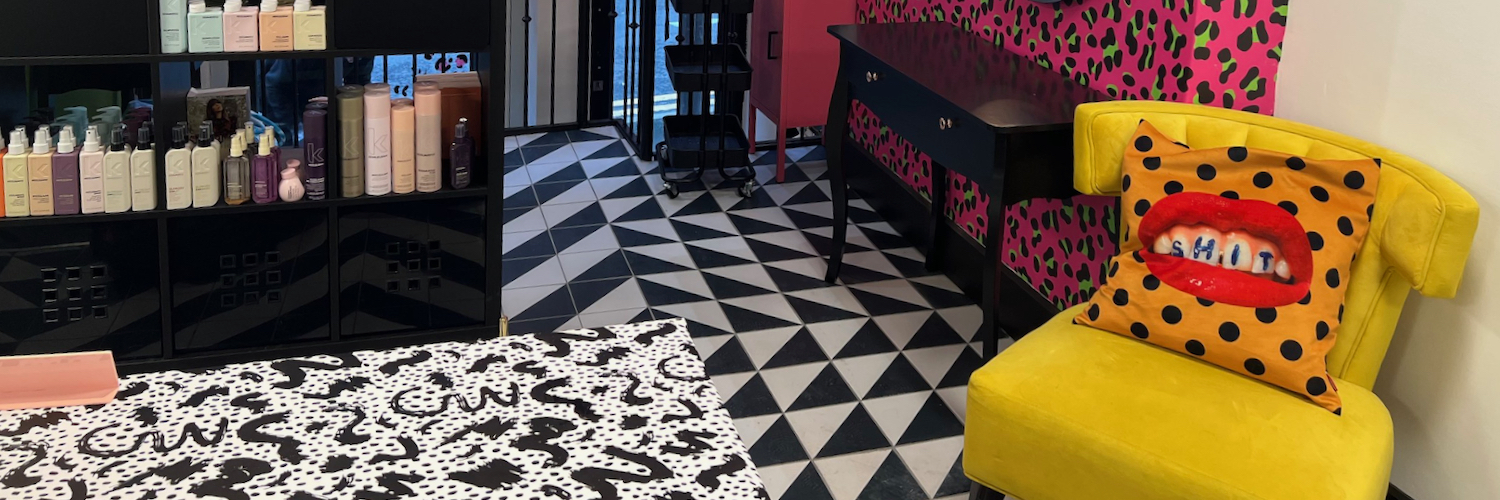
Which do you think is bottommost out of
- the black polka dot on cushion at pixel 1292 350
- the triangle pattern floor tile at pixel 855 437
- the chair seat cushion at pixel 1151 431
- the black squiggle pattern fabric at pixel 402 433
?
the triangle pattern floor tile at pixel 855 437

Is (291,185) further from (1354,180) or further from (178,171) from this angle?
(1354,180)

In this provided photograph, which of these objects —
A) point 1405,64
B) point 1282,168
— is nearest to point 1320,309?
point 1282,168

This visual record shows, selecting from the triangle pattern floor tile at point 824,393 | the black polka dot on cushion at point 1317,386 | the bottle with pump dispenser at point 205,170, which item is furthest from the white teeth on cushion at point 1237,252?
the bottle with pump dispenser at point 205,170

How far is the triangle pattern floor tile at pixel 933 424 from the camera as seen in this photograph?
296cm

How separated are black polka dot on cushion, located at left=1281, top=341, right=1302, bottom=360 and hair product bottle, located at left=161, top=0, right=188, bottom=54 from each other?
226 centimetres

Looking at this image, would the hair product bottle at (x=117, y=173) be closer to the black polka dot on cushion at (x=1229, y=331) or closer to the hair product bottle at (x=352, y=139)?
the hair product bottle at (x=352, y=139)

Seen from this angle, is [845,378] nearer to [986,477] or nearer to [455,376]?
[986,477]

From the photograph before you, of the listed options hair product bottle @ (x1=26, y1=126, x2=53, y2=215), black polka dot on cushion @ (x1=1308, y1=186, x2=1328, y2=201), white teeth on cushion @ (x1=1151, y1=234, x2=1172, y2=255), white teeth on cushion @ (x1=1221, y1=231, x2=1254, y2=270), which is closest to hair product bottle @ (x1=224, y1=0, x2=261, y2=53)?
hair product bottle @ (x1=26, y1=126, x2=53, y2=215)

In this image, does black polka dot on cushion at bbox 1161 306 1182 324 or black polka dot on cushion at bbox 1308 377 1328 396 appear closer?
black polka dot on cushion at bbox 1308 377 1328 396

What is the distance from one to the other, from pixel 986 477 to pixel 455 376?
3.67 ft

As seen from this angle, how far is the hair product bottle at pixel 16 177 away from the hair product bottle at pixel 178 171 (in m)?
0.27

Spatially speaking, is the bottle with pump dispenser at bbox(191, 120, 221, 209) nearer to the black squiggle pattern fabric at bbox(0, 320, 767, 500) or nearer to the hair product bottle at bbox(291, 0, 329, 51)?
the hair product bottle at bbox(291, 0, 329, 51)

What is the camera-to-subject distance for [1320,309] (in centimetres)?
221

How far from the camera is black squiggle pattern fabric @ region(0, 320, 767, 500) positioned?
4.51ft
